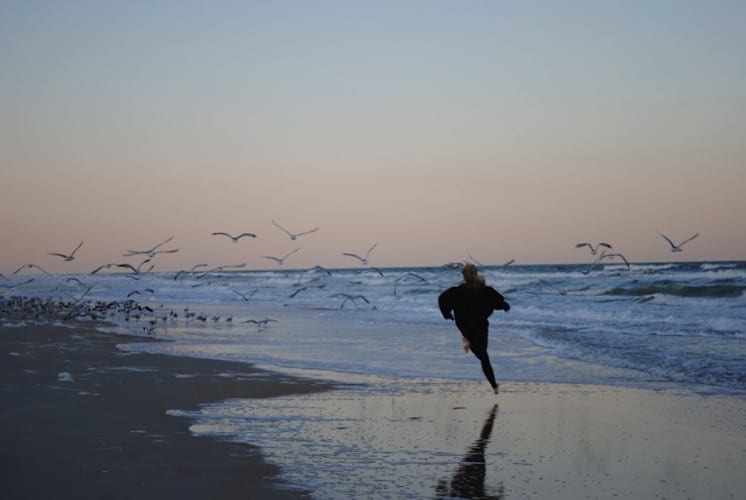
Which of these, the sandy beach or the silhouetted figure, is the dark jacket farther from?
the sandy beach

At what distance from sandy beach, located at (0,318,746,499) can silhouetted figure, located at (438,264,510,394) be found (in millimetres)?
670

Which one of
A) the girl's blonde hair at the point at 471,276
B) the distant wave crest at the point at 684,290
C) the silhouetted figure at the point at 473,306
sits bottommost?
the distant wave crest at the point at 684,290

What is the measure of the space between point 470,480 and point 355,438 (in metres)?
1.63

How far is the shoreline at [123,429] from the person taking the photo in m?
5.61

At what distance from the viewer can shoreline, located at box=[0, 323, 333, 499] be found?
561 cm

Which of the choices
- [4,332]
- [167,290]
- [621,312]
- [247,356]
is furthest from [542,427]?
[167,290]

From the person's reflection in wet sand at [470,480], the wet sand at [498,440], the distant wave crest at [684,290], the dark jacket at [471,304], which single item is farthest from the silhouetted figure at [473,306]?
the distant wave crest at [684,290]

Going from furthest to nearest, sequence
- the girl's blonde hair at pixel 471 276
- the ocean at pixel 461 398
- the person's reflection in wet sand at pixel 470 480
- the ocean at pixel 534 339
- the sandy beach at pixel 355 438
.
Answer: the ocean at pixel 534 339 → the girl's blonde hair at pixel 471 276 → the ocean at pixel 461 398 → the sandy beach at pixel 355 438 → the person's reflection in wet sand at pixel 470 480

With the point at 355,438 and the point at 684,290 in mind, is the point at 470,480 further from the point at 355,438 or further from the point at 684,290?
the point at 684,290

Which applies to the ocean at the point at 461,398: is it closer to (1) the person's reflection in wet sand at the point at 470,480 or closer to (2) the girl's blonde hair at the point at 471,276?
(1) the person's reflection in wet sand at the point at 470,480

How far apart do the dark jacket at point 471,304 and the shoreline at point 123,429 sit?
2.12m

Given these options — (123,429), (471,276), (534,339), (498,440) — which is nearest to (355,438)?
(498,440)

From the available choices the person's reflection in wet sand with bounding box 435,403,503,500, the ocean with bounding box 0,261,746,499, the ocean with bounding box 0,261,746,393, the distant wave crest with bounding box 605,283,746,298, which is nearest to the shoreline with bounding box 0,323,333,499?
the ocean with bounding box 0,261,746,499

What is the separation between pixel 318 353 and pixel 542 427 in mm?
7718
